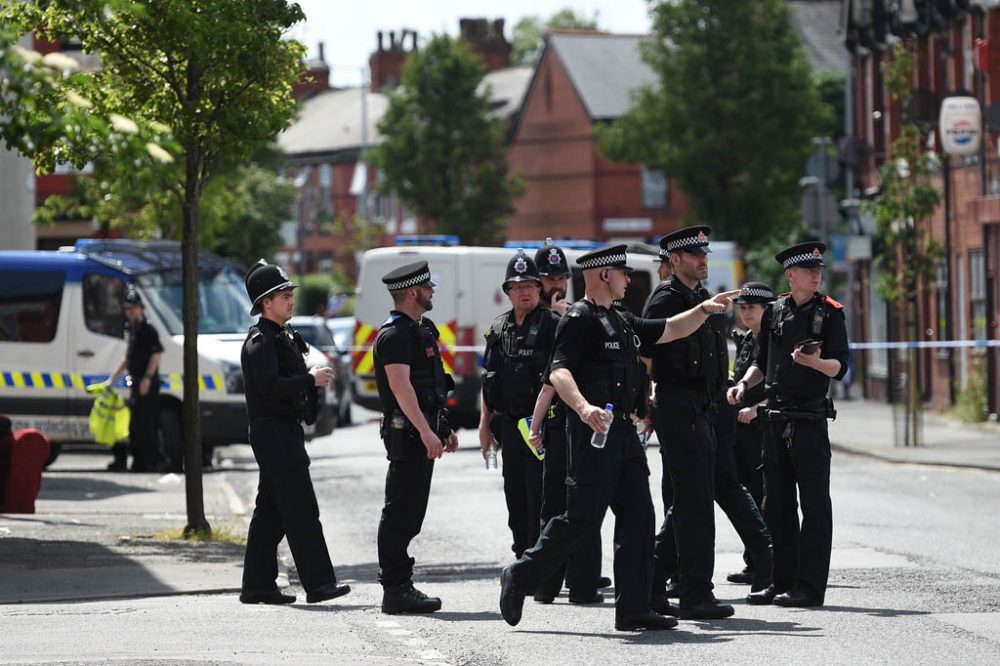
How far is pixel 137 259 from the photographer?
22844mm

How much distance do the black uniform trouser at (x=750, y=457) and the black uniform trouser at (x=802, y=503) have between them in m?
1.50

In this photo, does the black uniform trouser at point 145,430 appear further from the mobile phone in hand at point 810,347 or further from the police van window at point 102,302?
the mobile phone in hand at point 810,347

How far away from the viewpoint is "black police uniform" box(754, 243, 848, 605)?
34.9 feet

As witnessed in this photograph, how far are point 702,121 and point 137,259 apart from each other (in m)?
31.8

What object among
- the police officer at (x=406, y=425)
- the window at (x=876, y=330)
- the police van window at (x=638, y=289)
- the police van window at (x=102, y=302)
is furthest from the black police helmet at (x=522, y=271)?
the window at (x=876, y=330)

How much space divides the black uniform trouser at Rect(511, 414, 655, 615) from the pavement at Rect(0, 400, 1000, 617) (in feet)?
9.95

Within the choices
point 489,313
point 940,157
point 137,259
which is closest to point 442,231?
point 940,157

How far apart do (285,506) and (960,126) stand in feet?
69.6

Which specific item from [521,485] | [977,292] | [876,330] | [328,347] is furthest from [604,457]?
[876,330]

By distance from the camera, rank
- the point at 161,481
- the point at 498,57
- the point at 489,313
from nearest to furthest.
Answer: the point at 161,481 → the point at 489,313 → the point at 498,57

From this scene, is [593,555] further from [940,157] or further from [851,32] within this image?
[851,32]

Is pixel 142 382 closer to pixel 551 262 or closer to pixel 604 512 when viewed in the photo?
pixel 551 262

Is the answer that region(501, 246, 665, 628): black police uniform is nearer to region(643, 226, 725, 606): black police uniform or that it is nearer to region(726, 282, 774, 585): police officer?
region(643, 226, 725, 606): black police uniform

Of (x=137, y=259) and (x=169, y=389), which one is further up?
(x=137, y=259)
